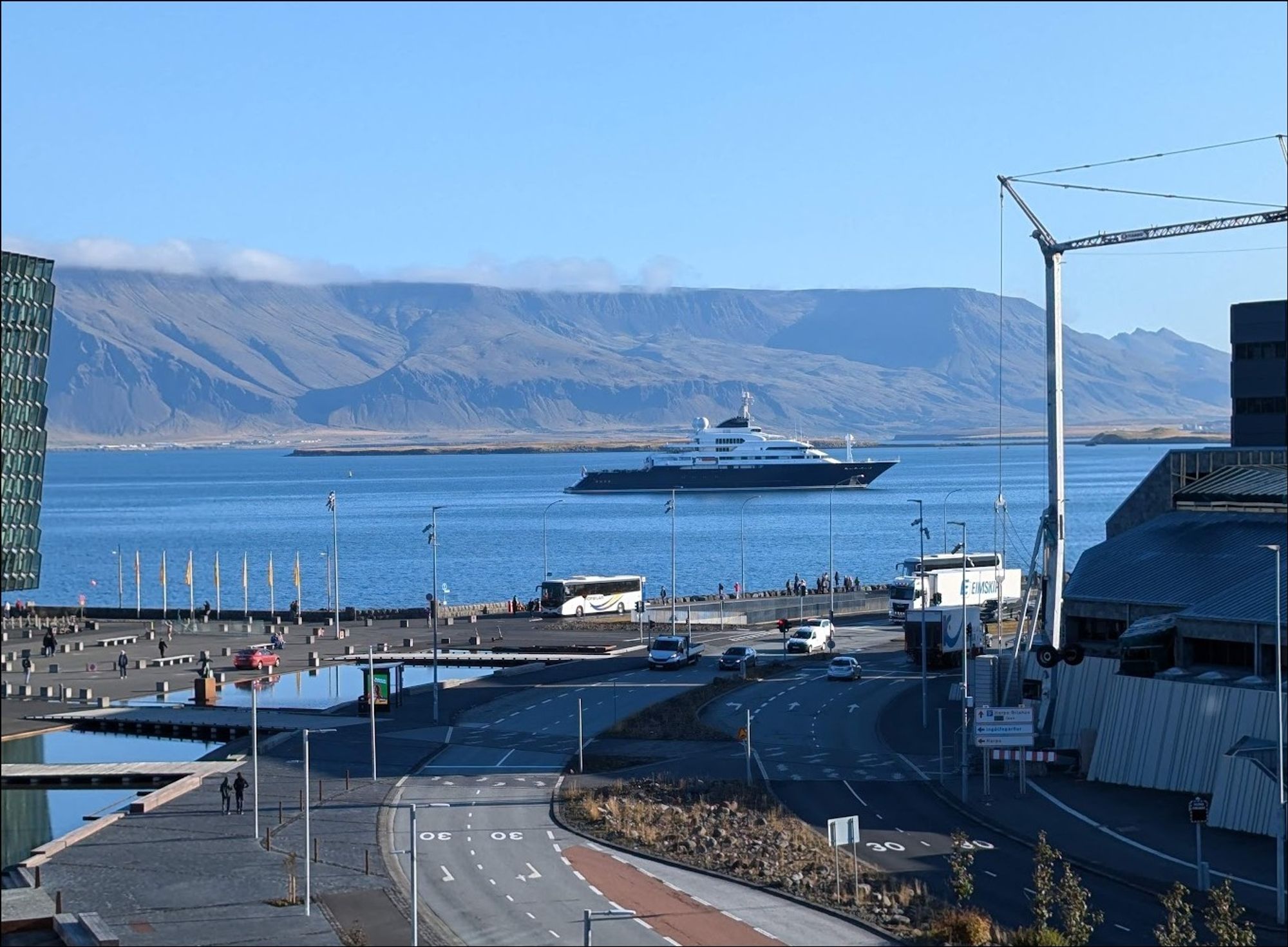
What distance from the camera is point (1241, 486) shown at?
157 feet

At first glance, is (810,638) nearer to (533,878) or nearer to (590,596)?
(590,596)

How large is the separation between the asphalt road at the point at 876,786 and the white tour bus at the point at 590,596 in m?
21.7

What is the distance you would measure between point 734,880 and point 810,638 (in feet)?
114

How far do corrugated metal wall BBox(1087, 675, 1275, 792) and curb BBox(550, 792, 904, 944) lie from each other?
11146 millimetres

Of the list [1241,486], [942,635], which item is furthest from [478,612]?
[1241,486]

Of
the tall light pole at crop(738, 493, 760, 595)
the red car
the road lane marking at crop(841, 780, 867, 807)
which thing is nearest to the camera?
the road lane marking at crop(841, 780, 867, 807)

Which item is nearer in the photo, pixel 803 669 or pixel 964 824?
pixel 964 824

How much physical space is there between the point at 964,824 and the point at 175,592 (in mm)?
98567

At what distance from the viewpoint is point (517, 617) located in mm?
79250

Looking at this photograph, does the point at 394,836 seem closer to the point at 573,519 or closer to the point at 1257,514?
the point at 1257,514

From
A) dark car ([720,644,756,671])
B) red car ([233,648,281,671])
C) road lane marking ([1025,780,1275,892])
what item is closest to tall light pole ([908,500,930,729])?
dark car ([720,644,756,671])

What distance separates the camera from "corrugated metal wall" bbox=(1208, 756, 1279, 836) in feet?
106

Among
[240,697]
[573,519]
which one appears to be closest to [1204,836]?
[240,697]

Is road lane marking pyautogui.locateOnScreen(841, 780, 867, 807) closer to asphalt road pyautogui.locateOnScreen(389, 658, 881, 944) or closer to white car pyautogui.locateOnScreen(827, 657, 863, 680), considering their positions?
asphalt road pyautogui.locateOnScreen(389, 658, 881, 944)
